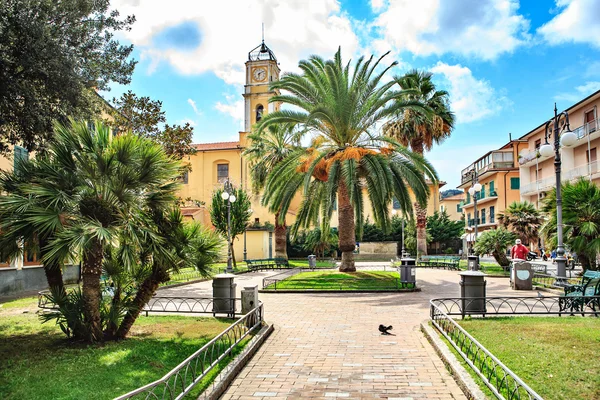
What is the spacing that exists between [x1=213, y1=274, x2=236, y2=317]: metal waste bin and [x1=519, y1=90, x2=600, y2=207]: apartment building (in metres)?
25.1

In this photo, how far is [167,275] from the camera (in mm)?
8797

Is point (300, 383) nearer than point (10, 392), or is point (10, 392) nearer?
point (10, 392)

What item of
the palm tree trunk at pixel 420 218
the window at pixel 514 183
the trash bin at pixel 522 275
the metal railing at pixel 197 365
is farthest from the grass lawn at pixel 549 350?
the window at pixel 514 183

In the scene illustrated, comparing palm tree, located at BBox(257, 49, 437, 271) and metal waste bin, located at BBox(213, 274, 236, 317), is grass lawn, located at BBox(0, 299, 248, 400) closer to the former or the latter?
metal waste bin, located at BBox(213, 274, 236, 317)

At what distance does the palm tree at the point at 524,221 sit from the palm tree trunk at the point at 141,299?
23382 millimetres

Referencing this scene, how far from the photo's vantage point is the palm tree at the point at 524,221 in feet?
89.8

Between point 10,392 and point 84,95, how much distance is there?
8.99 m

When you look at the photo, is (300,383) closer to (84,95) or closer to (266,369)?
(266,369)

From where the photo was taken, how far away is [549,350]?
7262mm

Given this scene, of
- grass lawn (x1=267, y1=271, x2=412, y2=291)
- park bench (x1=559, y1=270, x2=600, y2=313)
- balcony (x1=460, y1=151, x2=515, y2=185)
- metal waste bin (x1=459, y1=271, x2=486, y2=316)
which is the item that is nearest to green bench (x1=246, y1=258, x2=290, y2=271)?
grass lawn (x1=267, y1=271, x2=412, y2=291)

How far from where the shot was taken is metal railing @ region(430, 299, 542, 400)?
16.5 ft

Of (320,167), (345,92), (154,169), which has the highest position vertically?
(345,92)

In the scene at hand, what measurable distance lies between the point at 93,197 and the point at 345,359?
487 cm

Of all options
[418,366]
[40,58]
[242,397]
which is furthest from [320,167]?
[242,397]
